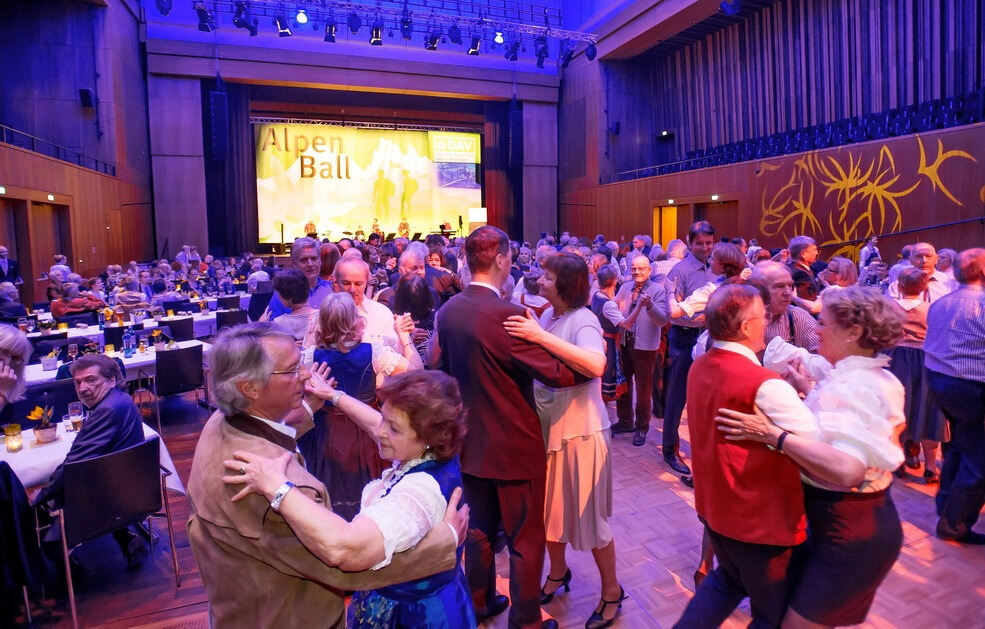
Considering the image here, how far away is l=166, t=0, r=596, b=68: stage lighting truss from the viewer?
1445 centimetres

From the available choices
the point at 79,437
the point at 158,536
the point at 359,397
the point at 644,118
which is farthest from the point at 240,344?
the point at 644,118

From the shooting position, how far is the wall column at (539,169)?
18.8 meters

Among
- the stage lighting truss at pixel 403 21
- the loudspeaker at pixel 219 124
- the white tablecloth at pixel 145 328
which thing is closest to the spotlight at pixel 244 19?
the stage lighting truss at pixel 403 21

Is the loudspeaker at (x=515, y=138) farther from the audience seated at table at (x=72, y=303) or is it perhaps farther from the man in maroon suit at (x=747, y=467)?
the man in maroon suit at (x=747, y=467)

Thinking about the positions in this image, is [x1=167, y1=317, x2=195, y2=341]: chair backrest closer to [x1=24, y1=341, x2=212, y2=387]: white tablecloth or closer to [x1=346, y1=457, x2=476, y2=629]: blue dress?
[x1=24, y1=341, x2=212, y2=387]: white tablecloth

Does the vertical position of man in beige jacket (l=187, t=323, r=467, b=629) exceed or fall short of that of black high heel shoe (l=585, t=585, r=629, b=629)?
it exceeds it

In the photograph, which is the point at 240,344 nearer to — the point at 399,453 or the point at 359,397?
the point at 399,453

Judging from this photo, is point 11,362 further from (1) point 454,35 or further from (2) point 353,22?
(1) point 454,35

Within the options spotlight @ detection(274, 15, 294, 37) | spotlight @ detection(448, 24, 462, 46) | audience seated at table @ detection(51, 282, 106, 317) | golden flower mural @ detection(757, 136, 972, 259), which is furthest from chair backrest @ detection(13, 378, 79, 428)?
spotlight @ detection(448, 24, 462, 46)

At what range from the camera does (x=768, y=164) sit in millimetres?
11953

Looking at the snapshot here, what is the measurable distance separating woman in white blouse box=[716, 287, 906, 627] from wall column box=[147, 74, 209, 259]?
16593 mm

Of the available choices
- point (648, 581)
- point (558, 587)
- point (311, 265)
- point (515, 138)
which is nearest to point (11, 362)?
point (311, 265)

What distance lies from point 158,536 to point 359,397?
6.90ft

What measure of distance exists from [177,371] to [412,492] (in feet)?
15.2
